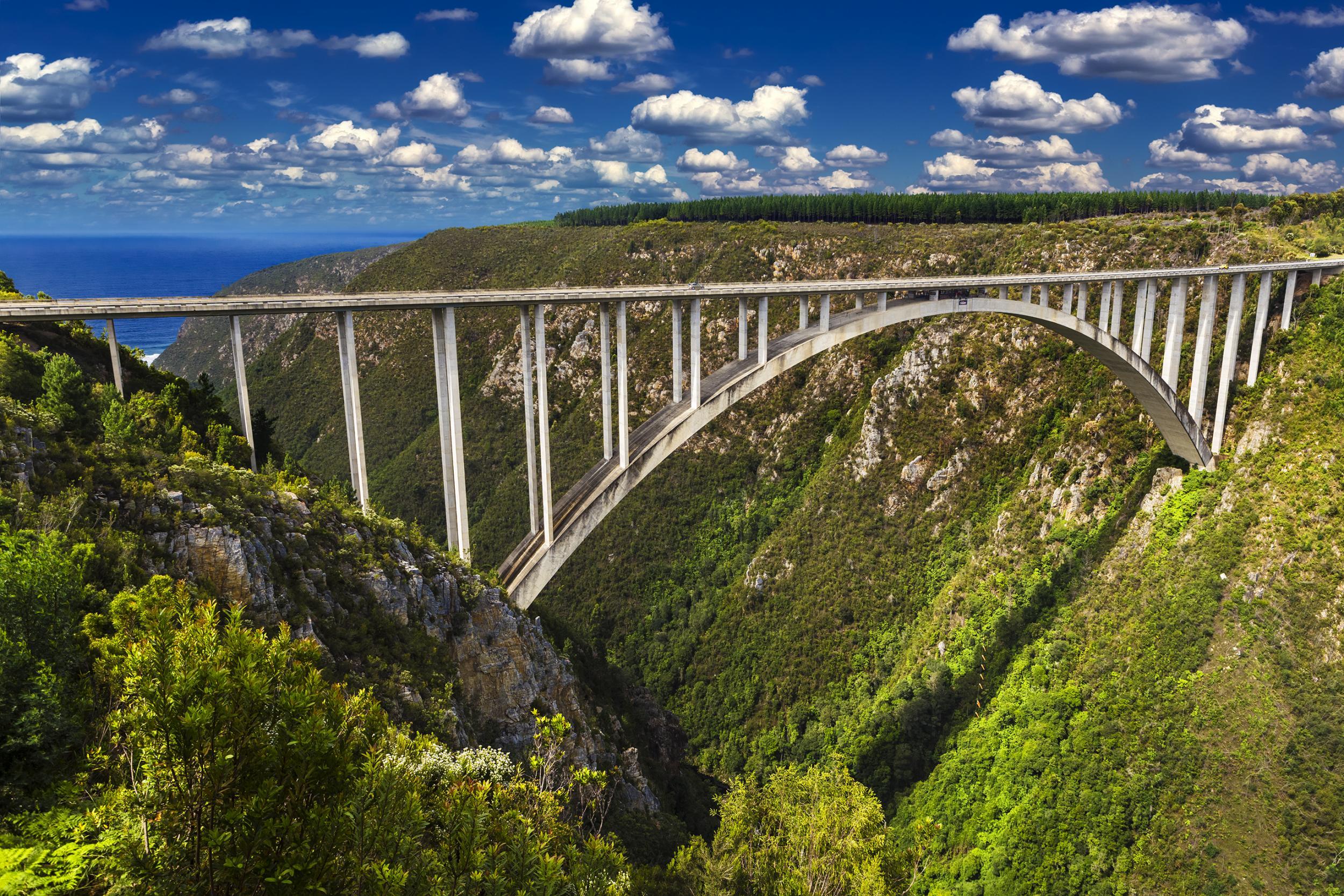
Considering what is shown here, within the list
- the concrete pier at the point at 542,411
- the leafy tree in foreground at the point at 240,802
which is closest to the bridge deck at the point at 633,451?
the concrete pier at the point at 542,411

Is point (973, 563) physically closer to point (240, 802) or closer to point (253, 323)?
point (240, 802)

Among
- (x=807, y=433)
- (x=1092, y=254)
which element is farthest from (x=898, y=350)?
(x=1092, y=254)

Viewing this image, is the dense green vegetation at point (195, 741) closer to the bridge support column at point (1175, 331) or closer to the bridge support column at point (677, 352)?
the bridge support column at point (677, 352)

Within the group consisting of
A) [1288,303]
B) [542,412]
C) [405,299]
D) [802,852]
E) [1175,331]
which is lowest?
[802,852]

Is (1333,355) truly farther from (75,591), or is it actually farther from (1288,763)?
(75,591)

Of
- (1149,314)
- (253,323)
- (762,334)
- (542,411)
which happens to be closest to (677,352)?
(762,334)

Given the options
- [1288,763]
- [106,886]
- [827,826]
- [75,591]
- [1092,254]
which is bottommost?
[1288,763]

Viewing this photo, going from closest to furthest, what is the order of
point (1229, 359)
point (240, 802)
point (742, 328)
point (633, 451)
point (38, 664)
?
point (240, 802)
point (38, 664)
point (633, 451)
point (742, 328)
point (1229, 359)
